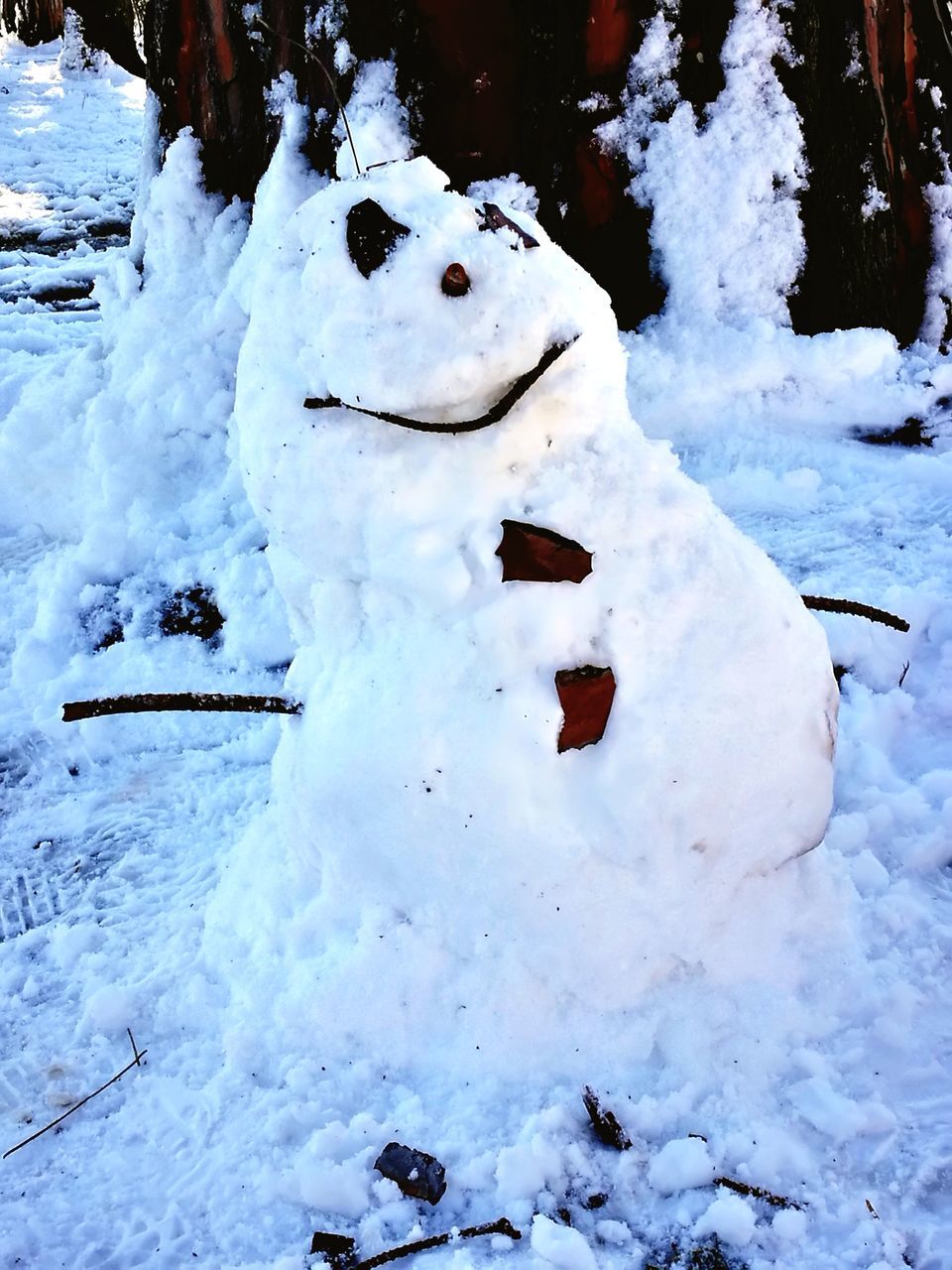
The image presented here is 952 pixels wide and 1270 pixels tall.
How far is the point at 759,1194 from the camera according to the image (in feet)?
4.13

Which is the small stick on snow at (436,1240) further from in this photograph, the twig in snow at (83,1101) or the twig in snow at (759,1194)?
the twig in snow at (83,1101)

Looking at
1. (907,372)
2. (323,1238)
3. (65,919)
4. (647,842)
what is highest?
(907,372)

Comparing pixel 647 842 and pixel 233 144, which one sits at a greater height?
pixel 233 144

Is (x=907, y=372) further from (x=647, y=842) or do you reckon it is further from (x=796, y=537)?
(x=647, y=842)

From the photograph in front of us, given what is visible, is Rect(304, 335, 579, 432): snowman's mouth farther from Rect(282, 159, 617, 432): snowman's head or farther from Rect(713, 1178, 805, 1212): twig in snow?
Rect(713, 1178, 805, 1212): twig in snow

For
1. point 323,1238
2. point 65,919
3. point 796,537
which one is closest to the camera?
point 323,1238

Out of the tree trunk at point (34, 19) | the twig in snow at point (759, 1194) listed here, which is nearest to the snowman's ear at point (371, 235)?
the twig in snow at point (759, 1194)

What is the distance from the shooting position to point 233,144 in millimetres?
2904

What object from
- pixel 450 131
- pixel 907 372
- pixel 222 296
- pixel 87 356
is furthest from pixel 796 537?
pixel 87 356

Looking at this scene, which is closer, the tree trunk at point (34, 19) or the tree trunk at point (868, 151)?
the tree trunk at point (868, 151)

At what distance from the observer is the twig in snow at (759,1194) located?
1.25 m

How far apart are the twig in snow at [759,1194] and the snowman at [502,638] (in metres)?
0.25

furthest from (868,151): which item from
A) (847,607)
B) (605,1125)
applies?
(605,1125)

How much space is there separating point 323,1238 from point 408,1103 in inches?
7.8
